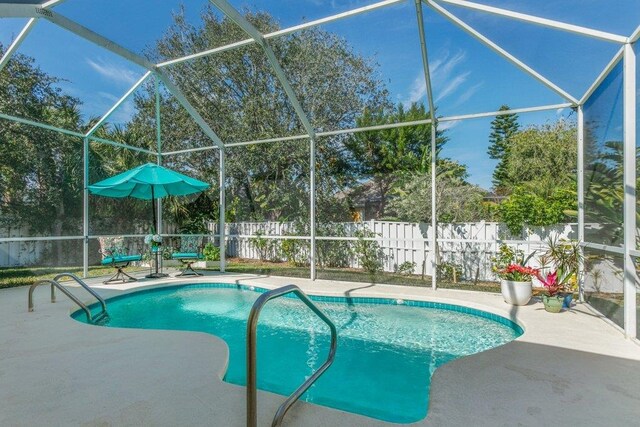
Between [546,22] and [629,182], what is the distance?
2.03 meters

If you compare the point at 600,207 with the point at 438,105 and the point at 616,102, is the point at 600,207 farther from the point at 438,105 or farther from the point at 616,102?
the point at 438,105

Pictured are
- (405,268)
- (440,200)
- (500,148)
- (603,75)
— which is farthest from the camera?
(500,148)

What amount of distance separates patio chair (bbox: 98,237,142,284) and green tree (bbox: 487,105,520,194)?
802cm

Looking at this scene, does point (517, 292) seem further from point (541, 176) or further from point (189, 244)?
point (189, 244)

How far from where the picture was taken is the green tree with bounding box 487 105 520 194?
25.7 feet

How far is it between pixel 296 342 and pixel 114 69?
7.13 meters

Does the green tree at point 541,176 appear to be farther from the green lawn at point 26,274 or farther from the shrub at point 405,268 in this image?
the green lawn at point 26,274

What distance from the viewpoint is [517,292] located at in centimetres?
505

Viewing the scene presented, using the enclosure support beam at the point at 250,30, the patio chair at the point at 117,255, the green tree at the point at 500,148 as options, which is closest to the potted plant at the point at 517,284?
the green tree at the point at 500,148

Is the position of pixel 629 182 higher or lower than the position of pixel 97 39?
lower

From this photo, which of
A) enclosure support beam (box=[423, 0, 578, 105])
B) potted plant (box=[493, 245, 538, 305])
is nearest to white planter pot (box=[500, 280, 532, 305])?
potted plant (box=[493, 245, 538, 305])

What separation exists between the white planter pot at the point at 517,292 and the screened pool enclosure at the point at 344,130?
0.83 metres

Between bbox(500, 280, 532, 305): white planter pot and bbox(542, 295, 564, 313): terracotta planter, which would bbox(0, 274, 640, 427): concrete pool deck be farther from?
bbox(500, 280, 532, 305): white planter pot

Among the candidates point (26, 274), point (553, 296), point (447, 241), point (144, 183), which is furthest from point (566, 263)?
point (26, 274)
